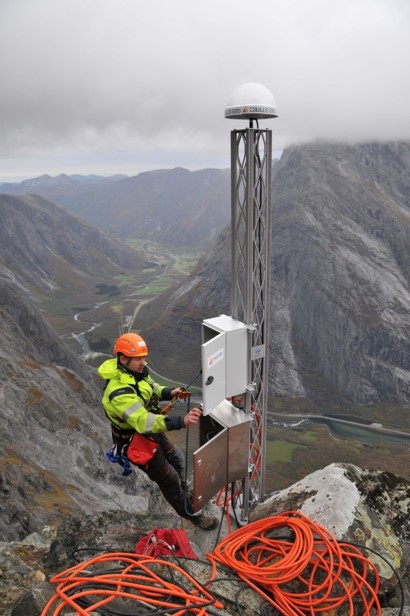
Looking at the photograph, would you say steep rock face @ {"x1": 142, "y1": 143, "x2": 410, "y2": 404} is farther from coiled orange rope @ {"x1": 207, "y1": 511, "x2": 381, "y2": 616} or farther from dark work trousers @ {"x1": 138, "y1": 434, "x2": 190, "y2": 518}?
coiled orange rope @ {"x1": 207, "y1": 511, "x2": 381, "y2": 616}

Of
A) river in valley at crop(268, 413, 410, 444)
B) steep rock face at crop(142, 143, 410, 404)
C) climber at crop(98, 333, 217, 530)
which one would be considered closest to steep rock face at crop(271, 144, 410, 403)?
steep rock face at crop(142, 143, 410, 404)

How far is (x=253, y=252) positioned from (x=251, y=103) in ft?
12.1

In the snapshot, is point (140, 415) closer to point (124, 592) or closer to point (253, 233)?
point (124, 592)

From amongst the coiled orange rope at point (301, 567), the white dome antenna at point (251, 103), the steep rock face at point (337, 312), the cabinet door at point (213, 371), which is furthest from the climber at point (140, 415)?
the steep rock face at point (337, 312)

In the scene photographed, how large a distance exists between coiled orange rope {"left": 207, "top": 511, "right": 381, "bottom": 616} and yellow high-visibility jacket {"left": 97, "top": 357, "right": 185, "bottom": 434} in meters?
2.56

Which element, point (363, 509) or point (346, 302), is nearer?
point (363, 509)

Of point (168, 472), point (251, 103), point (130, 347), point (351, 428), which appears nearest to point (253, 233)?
point (251, 103)

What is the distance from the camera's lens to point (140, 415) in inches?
379

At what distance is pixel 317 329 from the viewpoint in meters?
179

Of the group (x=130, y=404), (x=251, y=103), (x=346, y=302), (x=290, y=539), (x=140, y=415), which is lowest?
(x=346, y=302)

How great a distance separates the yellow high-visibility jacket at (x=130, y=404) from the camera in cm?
961

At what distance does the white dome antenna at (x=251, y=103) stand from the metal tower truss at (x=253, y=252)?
0.41 metres

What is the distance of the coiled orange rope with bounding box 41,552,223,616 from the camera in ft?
21.7

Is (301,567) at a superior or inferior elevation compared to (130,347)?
inferior
